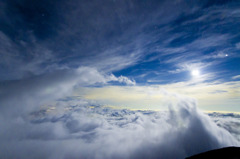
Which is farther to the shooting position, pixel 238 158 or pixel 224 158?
pixel 224 158

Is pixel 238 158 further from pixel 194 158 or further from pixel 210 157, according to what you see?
pixel 194 158

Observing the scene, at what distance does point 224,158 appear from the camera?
48625mm

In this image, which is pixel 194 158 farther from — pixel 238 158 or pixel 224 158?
pixel 238 158

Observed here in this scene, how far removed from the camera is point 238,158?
4566 centimetres

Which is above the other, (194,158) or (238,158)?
(238,158)

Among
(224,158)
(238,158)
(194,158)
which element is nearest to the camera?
(238,158)

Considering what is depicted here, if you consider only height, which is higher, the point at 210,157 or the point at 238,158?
the point at 238,158

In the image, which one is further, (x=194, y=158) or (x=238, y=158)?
(x=194, y=158)

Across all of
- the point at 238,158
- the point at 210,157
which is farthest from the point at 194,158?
the point at 238,158

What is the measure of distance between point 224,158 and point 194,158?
490 inches

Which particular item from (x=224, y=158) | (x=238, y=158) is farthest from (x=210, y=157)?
(x=238, y=158)

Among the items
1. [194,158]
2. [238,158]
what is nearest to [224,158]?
[238,158]

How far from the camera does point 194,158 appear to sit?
52344 millimetres

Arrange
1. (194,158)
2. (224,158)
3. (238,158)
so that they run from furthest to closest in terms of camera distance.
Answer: (194,158), (224,158), (238,158)
